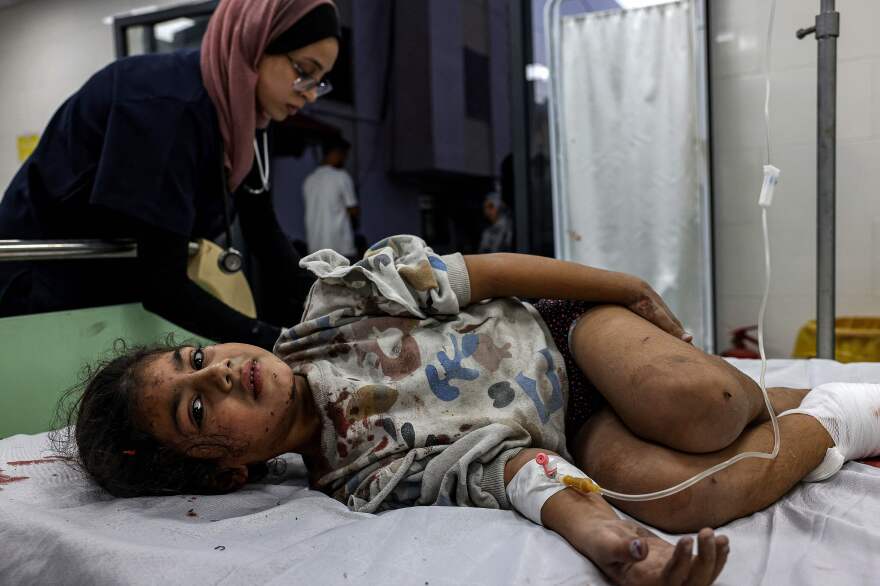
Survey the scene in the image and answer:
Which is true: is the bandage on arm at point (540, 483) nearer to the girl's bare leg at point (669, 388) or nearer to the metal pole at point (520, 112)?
the girl's bare leg at point (669, 388)

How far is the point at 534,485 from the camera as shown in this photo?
1.00 metres

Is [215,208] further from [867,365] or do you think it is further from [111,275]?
[867,365]

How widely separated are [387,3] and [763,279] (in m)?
2.89

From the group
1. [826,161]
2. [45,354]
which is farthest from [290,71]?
[826,161]

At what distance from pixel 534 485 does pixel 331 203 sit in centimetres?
348

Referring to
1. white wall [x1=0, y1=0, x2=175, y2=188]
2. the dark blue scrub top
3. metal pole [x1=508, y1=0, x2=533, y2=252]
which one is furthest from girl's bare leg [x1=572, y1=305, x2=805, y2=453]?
white wall [x1=0, y1=0, x2=175, y2=188]

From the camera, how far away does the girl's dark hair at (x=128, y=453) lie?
3.79ft

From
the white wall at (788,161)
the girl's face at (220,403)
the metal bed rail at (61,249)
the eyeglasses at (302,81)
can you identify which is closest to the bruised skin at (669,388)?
the girl's face at (220,403)

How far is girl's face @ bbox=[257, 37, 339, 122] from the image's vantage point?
1684 mm

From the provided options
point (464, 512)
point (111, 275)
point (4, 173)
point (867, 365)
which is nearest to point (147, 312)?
point (111, 275)

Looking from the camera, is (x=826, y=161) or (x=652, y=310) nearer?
(x=652, y=310)

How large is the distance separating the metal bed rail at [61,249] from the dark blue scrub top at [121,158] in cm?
4

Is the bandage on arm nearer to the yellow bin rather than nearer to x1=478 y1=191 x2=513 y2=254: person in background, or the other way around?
the yellow bin

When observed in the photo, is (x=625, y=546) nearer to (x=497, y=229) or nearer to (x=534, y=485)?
(x=534, y=485)
